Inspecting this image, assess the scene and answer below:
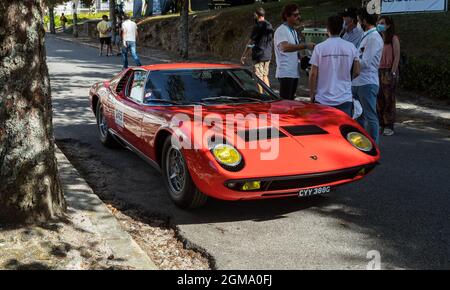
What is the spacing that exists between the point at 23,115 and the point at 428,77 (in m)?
9.57

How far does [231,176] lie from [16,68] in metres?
1.80

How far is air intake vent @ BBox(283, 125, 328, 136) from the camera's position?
4.57m

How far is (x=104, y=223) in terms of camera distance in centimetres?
418

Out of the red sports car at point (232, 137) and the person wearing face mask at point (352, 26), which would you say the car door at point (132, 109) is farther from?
the person wearing face mask at point (352, 26)

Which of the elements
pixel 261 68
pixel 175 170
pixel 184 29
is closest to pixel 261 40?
pixel 261 68

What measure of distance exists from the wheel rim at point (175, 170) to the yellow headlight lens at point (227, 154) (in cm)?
51

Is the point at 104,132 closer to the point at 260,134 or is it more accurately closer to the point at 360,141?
the point at 260,134

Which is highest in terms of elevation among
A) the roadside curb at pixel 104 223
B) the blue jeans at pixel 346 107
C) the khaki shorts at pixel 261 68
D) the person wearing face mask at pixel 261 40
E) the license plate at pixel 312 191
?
the person wearing face mask at pixel 261 40

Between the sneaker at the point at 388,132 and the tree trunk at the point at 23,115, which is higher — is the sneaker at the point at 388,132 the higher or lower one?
the lower one

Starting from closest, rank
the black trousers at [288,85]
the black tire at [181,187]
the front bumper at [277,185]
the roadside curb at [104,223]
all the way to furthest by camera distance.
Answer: the roadside curb at [104,223], the front bumper at [277,185], the black tire at [181,187], the black trousers at [288,85]

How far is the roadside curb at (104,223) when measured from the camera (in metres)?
3.54

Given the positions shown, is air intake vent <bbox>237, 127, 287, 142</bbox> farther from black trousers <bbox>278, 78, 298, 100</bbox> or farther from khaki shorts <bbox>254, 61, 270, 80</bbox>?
khaki shorts <bbox>254, 61, 270, 80</bbox>

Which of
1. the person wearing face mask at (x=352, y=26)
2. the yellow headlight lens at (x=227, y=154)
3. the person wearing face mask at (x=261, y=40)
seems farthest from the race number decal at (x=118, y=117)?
the person wearing face mask at (x=261, y=40)

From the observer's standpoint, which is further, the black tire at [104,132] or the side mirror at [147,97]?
the black tire at [104,132]
